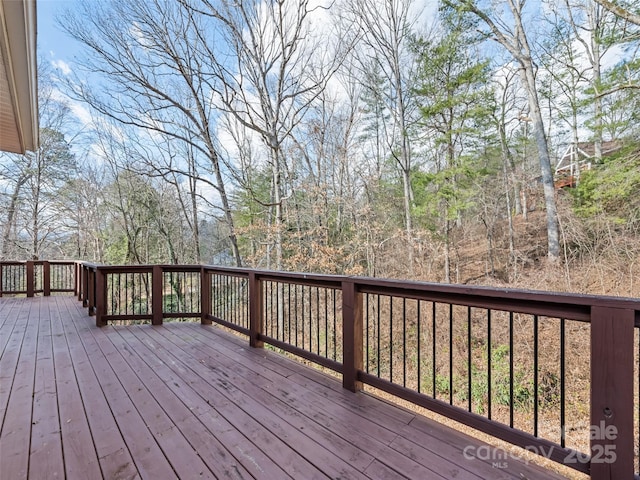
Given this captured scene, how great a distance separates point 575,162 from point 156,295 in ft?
39.6

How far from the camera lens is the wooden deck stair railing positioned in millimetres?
1301

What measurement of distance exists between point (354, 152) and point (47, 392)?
10066 millimetres

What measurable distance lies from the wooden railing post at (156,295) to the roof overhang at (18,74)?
2.28m

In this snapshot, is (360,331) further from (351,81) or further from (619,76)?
(351,81)

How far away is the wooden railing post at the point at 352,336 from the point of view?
2395mm

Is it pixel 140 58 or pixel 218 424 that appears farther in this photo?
pixel 140 58

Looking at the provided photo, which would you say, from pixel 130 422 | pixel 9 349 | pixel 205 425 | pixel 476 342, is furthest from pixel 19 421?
pixel 476 342

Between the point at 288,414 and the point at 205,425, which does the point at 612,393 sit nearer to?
the point at 288,414

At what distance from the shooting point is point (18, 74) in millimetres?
2240

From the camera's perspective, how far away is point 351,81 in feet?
34.7

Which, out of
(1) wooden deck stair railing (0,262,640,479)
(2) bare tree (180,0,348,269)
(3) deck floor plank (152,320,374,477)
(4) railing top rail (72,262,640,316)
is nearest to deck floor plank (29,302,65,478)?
(3) deck floor plank (152,320,374,477)

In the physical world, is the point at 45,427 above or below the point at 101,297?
below

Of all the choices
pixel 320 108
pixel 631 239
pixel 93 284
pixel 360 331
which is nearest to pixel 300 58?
pixel 320 108

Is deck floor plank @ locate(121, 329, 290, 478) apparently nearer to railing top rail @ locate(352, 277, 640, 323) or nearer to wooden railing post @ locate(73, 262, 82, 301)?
railing top rail @ locate(352, 277, 640, 323)
